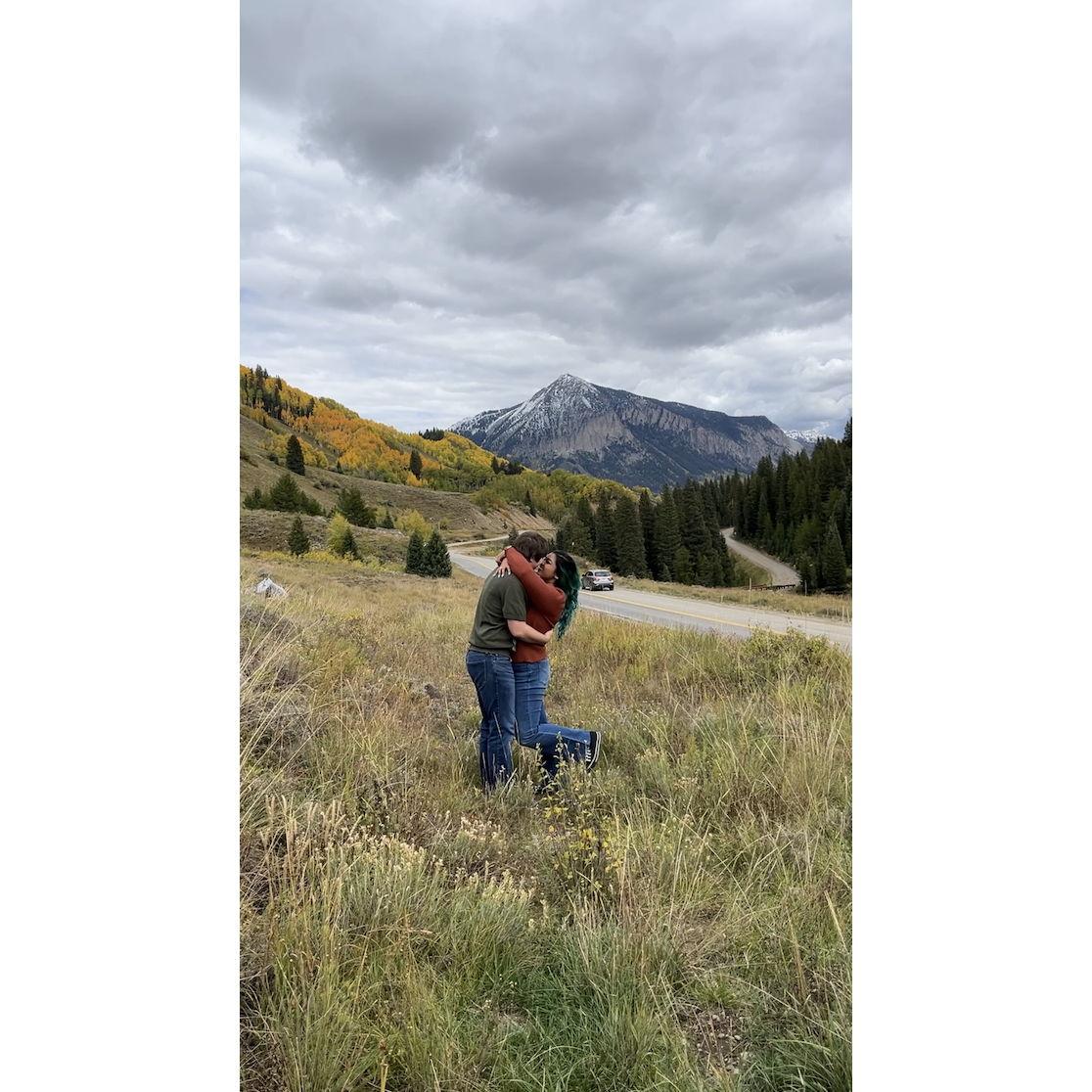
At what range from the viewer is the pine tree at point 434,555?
351cm

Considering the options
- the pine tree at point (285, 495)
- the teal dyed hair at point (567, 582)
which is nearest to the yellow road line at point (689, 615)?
the teal dyed hair at point (567, 582)

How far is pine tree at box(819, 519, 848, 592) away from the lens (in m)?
1.74

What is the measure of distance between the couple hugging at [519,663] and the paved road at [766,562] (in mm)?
965

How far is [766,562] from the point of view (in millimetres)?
3180

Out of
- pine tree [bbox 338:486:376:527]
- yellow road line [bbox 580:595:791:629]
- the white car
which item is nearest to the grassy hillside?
pine tree [bbox 338:486:376:527]

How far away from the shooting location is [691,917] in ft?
5.90

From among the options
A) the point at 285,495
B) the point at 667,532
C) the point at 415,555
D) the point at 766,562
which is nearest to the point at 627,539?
the point at 667,532

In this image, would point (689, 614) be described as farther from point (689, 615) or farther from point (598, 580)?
point (598, 580)

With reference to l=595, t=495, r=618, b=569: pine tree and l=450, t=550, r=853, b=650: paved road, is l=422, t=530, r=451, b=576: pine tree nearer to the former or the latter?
l=595, t=495, r=618, b=569: pine tree

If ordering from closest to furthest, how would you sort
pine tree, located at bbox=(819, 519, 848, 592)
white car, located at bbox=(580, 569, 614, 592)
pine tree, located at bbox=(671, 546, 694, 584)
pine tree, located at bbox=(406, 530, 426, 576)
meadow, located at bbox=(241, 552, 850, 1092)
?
meadow, located at bbox=(241, 552, 850, 1092) < pine tree, located at bbox=(819, 519, 848, 592) < pine tree, located at bbox=(406, 530, 426, 576) < white car, located at bbox=(580, 569, 614, 592) < pine tree, located at bbox=(671, 546, 694, 584)

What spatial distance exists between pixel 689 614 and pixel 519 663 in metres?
3.56

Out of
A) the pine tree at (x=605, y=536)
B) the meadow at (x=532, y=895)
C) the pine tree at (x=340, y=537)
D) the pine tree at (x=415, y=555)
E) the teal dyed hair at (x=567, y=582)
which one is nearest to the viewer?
the meadow at (x=532, y=895)

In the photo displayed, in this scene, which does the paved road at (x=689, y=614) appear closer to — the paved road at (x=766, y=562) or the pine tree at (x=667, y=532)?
the pine tree at (x=667, y=532)
